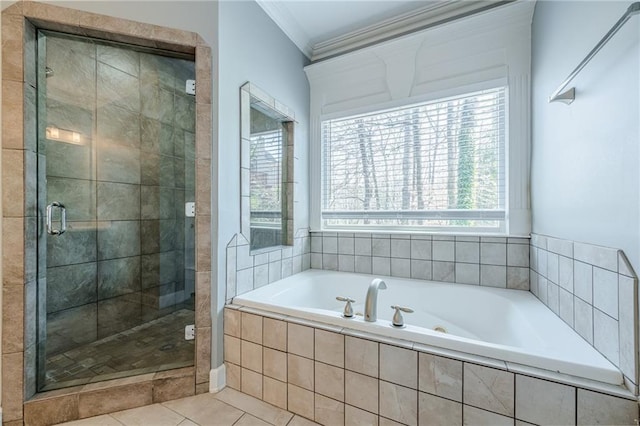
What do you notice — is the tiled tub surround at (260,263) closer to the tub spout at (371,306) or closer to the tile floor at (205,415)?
the tile floor at (205,415)

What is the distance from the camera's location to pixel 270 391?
4.67 feet

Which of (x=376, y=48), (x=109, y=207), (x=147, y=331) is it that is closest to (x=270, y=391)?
(x=147, y=331)

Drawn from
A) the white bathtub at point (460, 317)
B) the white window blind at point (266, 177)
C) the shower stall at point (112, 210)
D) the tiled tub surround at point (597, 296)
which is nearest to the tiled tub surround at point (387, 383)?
the white bathtub at point (460, 317)

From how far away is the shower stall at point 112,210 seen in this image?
148cm

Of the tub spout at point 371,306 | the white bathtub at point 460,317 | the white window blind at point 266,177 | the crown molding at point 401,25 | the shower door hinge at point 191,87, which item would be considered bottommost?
the white bathtub at point 460,317

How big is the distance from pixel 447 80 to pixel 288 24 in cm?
140

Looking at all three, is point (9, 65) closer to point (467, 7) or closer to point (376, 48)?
point (376, 48)

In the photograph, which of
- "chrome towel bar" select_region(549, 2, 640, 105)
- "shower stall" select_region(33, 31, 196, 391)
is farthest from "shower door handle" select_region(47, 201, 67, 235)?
"chrome towel bar" select_region(549, 2, 640, 105)

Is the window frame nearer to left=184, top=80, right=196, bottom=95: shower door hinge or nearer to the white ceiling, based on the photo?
the white ceiling

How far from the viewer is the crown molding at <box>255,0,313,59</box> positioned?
1.93 m

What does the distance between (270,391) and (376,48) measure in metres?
2.66

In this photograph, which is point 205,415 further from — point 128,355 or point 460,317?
point 460,317

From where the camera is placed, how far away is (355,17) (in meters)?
2.09

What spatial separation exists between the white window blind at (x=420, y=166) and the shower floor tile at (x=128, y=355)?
1519 mm
